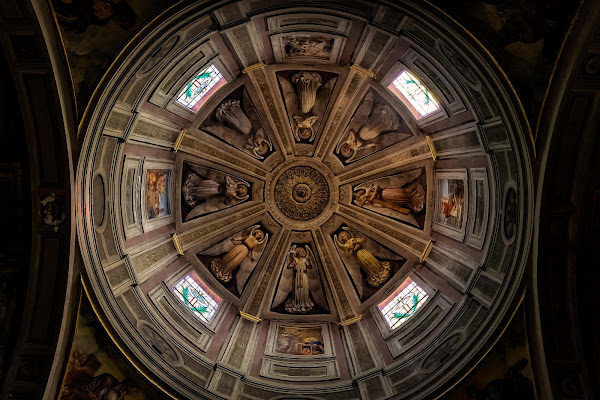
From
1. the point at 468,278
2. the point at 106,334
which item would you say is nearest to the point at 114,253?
the point at 106,334

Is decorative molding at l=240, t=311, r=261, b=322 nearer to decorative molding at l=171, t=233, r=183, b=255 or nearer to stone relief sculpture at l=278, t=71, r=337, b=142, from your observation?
decorative molding at l=171, t=233, r=183, b=255

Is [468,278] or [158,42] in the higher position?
[158,42]

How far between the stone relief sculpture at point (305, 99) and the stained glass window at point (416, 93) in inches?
85.7

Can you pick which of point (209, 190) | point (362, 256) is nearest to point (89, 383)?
point (209, 190)

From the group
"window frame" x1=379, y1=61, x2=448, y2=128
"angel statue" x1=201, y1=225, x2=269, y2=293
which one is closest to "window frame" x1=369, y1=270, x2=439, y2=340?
"angel statue" x1=201, y1=225, x2=269, y2=293

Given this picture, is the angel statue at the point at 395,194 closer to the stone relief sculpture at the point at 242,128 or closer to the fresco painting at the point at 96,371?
the stone relief sculpture at the point at 242,128

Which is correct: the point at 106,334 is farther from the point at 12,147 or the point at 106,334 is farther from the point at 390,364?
the point at 390,364

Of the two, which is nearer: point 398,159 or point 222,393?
point 222,393

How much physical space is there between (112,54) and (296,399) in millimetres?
9927

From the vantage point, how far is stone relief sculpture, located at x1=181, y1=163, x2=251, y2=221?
1777cm

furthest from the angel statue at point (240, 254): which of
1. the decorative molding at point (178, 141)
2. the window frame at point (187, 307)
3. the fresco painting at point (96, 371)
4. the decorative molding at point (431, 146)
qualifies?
the decorative molding at point (431, 146)

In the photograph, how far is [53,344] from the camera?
500 inches

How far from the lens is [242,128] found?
60.2 feet

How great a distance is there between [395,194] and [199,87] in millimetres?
7256
